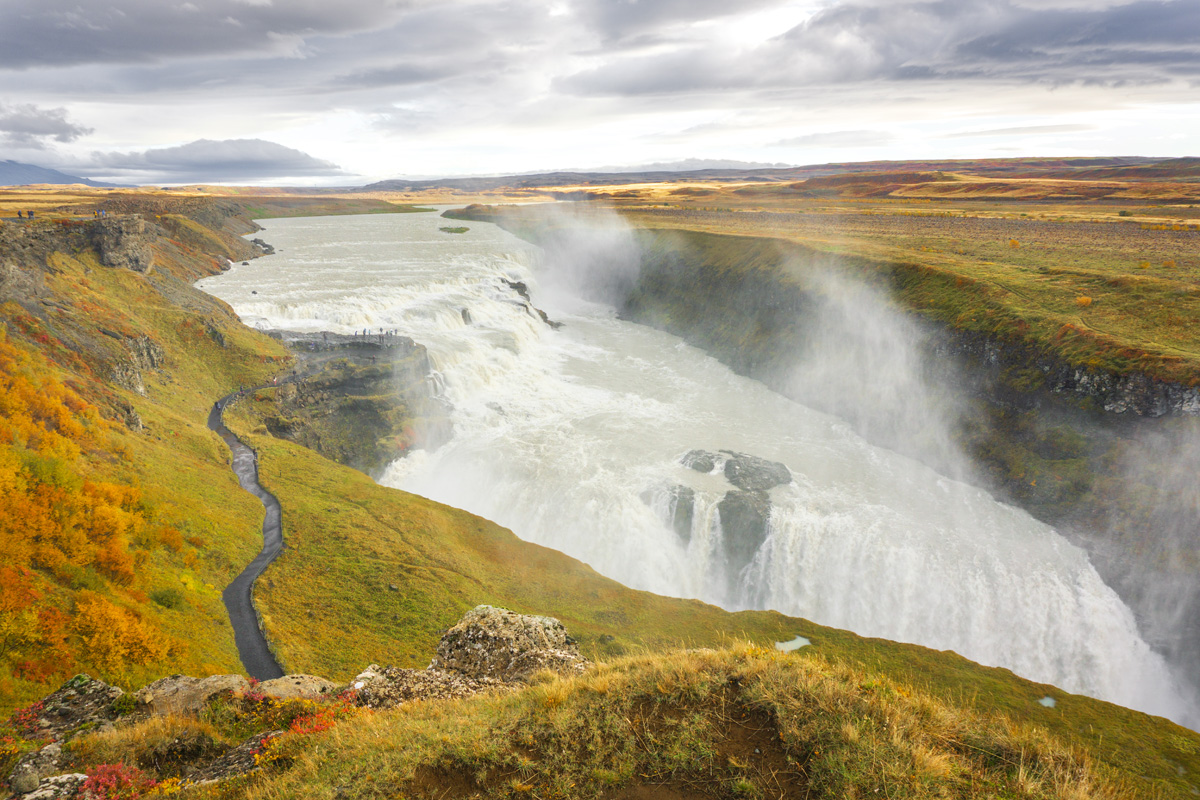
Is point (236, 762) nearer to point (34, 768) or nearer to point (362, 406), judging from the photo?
point (34, 768)

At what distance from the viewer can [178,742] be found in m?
9.00

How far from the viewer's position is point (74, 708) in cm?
1052

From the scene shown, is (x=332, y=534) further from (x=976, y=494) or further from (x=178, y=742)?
(x=976, y=494)

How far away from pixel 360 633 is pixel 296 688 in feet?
29.5

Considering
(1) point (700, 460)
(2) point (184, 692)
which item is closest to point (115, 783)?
(2) point (184, 692)

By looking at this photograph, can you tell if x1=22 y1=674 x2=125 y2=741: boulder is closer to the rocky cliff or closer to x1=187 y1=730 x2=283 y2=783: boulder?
x1=187 y1=730 x2=283 y2=783: boulder

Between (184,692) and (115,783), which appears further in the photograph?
(184,692)

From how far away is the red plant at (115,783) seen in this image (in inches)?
302

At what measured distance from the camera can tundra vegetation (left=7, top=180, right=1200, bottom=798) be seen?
736cm

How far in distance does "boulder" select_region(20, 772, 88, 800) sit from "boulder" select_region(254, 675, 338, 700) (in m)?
3.25

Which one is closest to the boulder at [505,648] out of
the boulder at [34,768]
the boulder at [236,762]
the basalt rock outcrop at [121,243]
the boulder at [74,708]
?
the boulder at [236,762]

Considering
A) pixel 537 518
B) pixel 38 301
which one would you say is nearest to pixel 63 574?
pixel 537 518

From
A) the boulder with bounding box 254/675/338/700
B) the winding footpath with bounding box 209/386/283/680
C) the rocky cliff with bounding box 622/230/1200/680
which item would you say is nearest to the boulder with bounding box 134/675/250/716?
the boulder with bounding box 254/675/338/700

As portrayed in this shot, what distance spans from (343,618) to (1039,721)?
80.4ft
